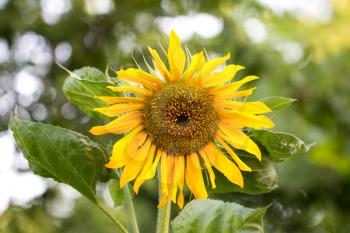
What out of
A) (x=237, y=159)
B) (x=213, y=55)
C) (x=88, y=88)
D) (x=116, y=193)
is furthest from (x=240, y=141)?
(x=213, y=55)

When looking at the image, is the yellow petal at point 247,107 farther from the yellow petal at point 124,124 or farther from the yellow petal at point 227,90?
the yellow petal at point 124,124

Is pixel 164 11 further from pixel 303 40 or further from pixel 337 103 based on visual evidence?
pixel 337 103

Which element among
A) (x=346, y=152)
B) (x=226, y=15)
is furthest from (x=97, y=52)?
(x=346, y=152)

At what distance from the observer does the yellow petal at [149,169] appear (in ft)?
2.97

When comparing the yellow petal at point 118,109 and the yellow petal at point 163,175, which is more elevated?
the yellow petal at point 118,109

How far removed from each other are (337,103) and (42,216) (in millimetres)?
1348

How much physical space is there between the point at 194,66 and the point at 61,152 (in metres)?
0.24

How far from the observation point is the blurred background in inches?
93.3

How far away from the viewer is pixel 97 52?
3.24m

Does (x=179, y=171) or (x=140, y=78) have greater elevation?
(x=140, y=78)

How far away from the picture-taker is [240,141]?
35.6 inches

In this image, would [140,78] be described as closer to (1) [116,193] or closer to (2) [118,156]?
(2) [118,156]

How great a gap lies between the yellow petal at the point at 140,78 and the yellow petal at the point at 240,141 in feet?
0.38

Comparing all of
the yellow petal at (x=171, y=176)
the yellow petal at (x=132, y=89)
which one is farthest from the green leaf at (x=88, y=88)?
the yellow petal at (x=171, y=176)
